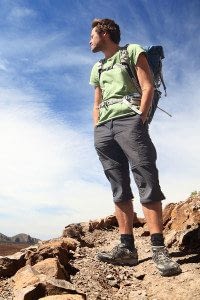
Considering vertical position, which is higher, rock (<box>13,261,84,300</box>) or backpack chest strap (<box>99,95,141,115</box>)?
backpack chest strap (<box>99,95,141,115</box>)

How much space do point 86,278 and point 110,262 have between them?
554mm

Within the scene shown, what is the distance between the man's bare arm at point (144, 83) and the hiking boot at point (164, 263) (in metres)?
1.68

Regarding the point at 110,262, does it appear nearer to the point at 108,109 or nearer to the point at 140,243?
the point at 140,243

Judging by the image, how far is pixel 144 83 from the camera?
17.1ft

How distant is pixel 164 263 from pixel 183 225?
2481 mm

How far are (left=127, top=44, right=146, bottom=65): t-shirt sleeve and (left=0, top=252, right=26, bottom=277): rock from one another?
3123 millimetres

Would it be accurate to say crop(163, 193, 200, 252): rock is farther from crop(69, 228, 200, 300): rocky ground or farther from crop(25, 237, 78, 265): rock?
crop(25, 237, 78, 265): rock

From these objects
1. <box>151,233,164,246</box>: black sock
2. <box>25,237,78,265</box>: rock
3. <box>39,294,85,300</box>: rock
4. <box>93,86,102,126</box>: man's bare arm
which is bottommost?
<box>39,294,85,300</box>: rock

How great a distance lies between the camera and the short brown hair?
18.7 ft

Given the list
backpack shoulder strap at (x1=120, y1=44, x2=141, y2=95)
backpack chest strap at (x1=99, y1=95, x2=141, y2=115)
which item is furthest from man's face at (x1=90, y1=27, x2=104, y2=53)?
backpack chest strap at (x1=99, y1=95, x2=141, y2=115)

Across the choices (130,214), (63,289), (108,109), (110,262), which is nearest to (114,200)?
(130,214)

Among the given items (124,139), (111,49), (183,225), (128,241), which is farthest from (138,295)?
(111,49)

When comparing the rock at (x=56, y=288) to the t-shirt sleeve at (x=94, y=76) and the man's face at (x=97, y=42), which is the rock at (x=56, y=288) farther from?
the man's face at (x=97, y=42)

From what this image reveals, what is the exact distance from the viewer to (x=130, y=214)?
215 inches
